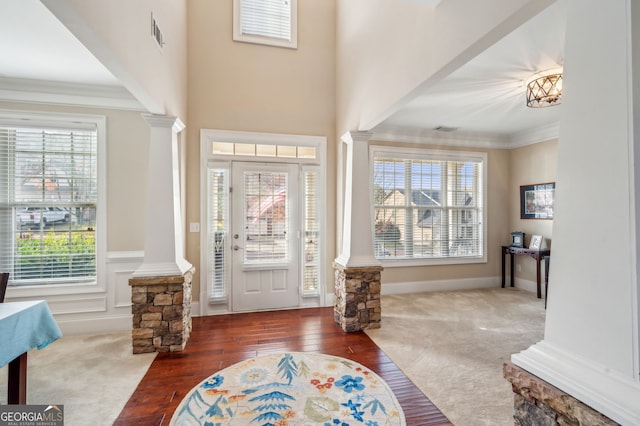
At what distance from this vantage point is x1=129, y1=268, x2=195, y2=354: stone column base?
3027 millimetres

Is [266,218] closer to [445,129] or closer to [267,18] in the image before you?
[267,18]

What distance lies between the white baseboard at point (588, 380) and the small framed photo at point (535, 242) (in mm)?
4461

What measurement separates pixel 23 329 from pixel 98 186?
7.01ft

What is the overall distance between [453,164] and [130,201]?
5.05 m

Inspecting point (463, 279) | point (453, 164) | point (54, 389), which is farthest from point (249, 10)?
point (463, 279)

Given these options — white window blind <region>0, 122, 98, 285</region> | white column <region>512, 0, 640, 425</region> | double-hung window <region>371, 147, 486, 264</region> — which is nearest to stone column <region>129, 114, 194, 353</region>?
white window blind <region>0, 122, 98, 285</region>

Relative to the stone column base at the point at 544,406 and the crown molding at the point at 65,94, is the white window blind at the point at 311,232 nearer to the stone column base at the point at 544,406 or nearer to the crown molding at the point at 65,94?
the crown molding at the point at 65,94

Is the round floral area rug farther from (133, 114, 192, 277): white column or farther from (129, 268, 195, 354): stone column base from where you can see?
(133, 114, 192, 277): white column

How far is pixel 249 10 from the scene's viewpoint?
4.37 m

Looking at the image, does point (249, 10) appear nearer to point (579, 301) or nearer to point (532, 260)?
point (579, 301)

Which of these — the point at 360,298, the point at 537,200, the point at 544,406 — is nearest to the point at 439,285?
the point at 537,200

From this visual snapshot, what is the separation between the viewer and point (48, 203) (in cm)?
348

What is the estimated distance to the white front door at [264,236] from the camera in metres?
4.27

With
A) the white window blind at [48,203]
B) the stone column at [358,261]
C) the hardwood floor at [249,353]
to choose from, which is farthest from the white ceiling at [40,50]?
the hardwood floor at [249,353]
